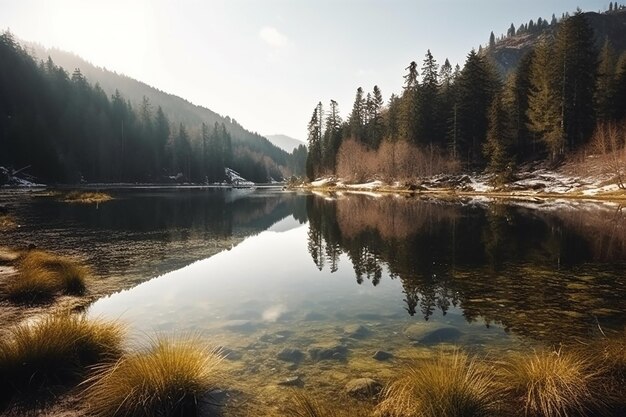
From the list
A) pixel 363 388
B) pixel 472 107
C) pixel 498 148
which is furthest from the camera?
pixel 472 107

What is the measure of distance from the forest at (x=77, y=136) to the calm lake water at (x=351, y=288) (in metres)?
83.4

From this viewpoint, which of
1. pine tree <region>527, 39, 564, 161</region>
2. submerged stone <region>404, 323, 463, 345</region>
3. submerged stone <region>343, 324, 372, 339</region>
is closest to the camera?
submerged stone <region>404, 323, 463, 345</region>

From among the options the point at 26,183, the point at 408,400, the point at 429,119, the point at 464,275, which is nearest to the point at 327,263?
the point at 464,275

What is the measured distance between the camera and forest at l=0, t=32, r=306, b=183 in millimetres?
95000

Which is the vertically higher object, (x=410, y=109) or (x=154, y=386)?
(x=410, y=109)

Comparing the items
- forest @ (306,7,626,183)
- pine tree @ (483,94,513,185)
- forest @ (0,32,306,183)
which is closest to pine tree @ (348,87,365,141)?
forest @ (306,7,626,183)

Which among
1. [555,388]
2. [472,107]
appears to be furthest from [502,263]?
[472,107]

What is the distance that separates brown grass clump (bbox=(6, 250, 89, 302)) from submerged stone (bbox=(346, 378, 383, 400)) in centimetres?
932

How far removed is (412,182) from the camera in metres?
75.1

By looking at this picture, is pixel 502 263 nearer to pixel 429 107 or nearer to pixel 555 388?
pixel 555 388

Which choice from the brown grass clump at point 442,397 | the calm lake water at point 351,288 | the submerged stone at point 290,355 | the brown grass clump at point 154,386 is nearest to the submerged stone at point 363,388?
the calm lake water at point 351,288

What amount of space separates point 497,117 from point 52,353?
7057 cm

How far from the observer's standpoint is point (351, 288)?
45.7ft

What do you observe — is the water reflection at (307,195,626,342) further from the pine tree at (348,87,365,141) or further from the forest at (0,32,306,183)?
the forest at (0,32,306,183)
